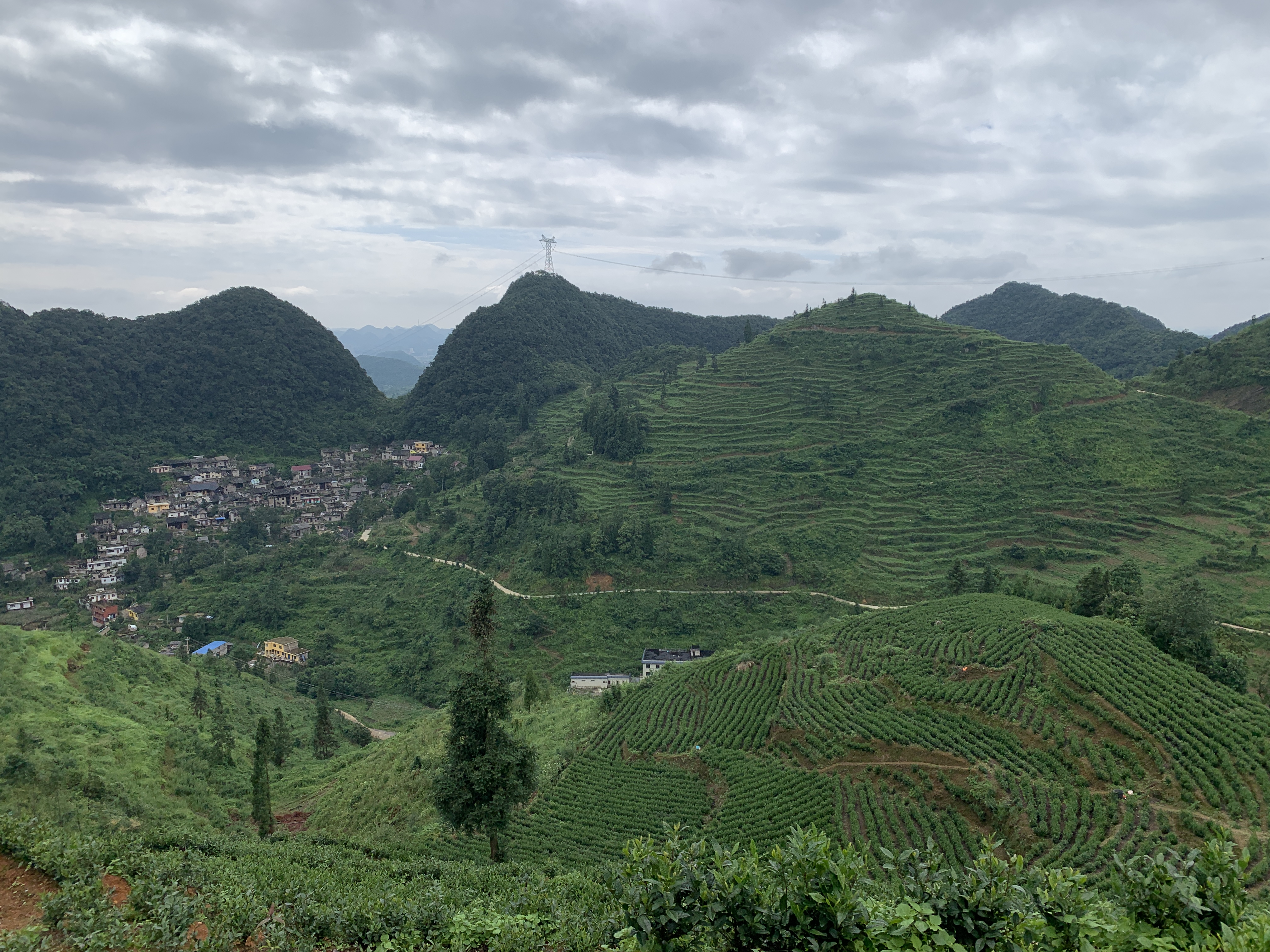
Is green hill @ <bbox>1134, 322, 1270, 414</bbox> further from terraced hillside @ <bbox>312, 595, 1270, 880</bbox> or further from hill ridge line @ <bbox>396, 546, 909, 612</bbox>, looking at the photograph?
terraced hillside @ <bbox>312, 595, 1270, 880</bbox>

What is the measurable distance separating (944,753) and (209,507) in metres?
77.1

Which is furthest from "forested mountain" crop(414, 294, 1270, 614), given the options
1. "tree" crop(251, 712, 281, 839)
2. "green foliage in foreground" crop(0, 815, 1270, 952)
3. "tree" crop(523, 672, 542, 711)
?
"green foliage in foreground" crop(0, 815, 1270, 952)

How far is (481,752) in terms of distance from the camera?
14.5 metres

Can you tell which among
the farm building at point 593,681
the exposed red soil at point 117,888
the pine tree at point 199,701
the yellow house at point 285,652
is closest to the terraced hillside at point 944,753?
the pine tree at point 199,701

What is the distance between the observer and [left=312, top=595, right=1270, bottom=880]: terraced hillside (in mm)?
15984

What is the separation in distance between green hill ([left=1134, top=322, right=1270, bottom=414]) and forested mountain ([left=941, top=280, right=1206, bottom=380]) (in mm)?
28175

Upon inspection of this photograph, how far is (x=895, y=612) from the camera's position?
101 ft

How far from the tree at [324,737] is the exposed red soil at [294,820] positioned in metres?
6.91

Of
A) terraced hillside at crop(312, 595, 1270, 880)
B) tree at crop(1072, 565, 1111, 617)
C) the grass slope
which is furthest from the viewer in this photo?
tree at crop(1072, 565, 1111, 617)

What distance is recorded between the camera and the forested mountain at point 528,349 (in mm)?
92875

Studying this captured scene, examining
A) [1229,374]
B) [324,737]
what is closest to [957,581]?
[324,737]

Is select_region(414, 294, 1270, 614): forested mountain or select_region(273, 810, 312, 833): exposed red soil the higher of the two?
select_region(414, 294, 1270, 614): forested mountain

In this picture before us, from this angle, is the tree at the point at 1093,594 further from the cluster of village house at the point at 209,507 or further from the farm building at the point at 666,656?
the cluster of village house at the point at 209,507

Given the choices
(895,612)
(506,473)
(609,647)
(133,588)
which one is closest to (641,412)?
(506,473)
